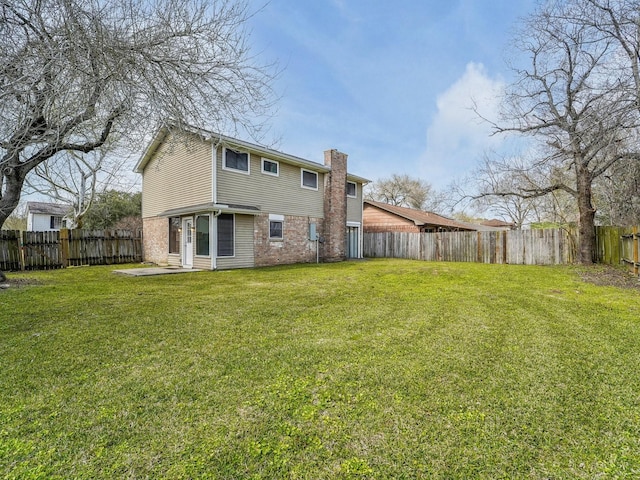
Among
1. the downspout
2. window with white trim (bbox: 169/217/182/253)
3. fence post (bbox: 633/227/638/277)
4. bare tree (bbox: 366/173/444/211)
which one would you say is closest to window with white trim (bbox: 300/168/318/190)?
the downspout

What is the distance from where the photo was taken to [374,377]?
2770 mm

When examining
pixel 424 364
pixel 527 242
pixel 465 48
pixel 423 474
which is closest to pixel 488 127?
pixel 465 48

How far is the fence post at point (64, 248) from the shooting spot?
1200 cm

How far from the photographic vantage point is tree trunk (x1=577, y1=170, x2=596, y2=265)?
11469mm

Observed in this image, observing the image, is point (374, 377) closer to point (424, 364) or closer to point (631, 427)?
point (424, 364)

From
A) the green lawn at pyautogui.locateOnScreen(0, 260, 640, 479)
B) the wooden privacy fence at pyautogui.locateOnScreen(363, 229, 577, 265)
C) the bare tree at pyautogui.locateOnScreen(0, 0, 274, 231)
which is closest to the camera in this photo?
the green lawn at pyautogui.locateOnScreen(0, 260, 640, 479)

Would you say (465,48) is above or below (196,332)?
above

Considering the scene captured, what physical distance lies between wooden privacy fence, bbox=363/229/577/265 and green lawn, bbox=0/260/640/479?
874 centimetres

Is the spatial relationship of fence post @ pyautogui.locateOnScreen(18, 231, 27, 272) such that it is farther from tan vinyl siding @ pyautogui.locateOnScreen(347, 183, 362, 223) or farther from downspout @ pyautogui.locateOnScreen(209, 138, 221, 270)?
tan vinyl siding @ pyautogui.locateOnScreen(347, 183, 362, 223)

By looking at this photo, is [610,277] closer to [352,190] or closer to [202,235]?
[352,190]

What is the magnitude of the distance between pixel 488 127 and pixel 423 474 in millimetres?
13561

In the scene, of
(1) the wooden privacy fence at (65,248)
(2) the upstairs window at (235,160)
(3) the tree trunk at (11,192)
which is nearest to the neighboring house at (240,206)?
(2) the upstairs window at (235,160)

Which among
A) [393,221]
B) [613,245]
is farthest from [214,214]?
[613,245]

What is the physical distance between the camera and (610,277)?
8617 millimetres
